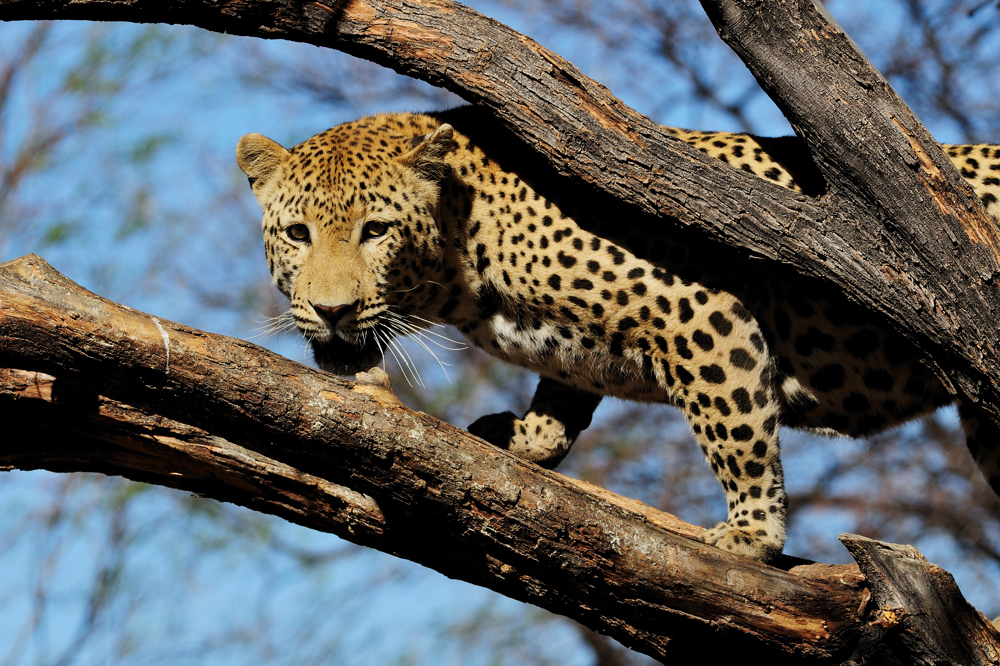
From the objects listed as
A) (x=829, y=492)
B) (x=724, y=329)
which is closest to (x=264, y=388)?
(x=724, y=329)

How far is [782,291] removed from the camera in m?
6.18

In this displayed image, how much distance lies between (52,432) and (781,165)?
452 cm

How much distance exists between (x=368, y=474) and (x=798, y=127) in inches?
112

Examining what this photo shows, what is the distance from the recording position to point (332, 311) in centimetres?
605

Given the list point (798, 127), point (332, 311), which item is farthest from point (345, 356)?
point (798, 127)

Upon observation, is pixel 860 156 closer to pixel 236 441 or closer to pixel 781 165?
pixel 781 165

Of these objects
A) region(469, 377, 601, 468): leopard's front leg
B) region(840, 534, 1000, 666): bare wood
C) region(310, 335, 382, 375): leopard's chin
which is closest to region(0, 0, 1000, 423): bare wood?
region(840, 534, 1000, 666): bare wood

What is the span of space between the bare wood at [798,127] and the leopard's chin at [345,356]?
1.97 m

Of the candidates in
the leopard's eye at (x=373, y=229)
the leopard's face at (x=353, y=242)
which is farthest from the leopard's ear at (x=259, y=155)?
the leopard's eye at (x=373, y=229)

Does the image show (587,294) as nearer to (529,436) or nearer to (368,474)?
(529,436)

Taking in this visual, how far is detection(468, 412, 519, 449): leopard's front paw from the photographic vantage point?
716 cm

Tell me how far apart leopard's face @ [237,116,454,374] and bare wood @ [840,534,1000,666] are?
10.1 feet

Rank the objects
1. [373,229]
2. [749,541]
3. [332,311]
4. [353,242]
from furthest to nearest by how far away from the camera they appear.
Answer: [373,229]
[353,242]
[332,311]
[749,541]

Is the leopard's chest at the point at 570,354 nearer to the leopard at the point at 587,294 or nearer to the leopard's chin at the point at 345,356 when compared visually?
the leopard at the point at 587,294
